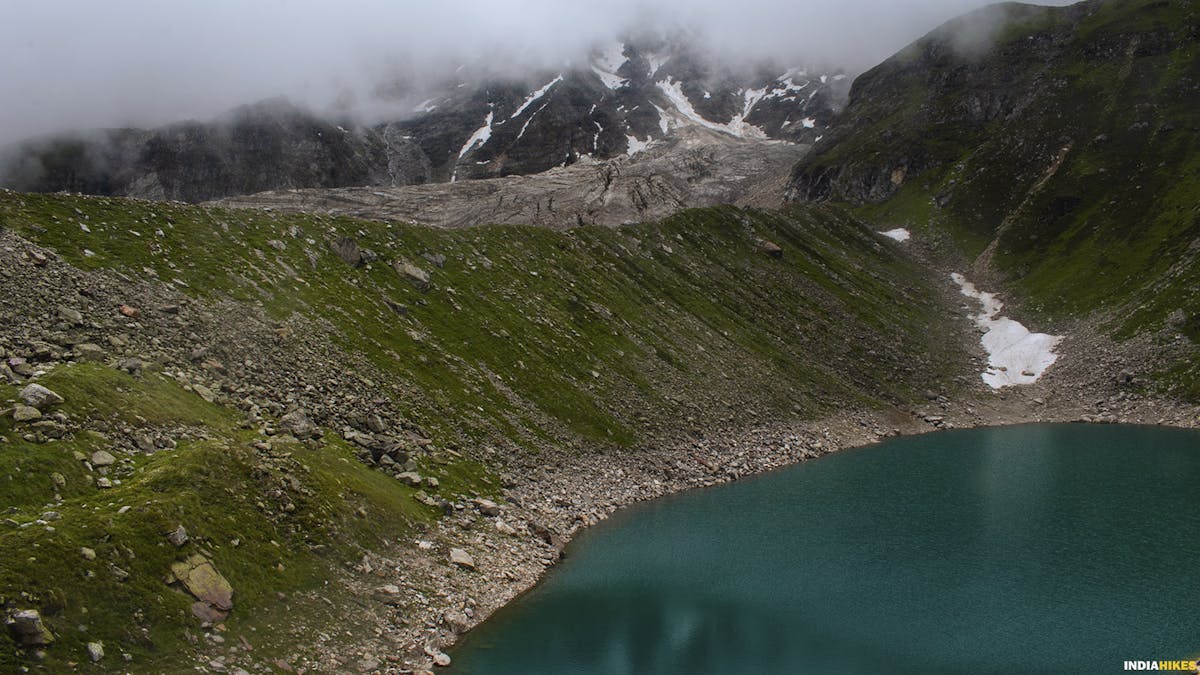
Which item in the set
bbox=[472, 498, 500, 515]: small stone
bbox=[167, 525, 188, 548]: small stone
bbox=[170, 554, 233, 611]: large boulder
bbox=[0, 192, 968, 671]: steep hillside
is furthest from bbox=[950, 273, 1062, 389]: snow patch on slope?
bbox=[167, 525, 188, 548]: small stone

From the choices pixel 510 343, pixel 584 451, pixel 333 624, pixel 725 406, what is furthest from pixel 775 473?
pixel 333 624

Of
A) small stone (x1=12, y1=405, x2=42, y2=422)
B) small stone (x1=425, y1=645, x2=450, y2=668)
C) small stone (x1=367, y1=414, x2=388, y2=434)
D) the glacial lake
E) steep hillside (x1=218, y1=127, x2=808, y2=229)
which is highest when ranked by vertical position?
steep hillside (x1=218, y1=127, x2=808, y2=229)

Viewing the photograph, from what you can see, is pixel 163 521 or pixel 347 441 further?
pixel 347 441

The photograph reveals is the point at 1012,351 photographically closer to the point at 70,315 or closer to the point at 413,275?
the point at 413,275

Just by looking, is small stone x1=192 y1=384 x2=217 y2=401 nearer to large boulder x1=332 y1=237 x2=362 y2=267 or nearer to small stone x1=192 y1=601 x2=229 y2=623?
small stone x1=192 y1=601 x2=229 y2=623

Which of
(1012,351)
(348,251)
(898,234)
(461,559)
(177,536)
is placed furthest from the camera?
(898,234)

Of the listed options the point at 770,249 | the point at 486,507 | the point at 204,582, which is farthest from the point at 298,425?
the point at 770,249

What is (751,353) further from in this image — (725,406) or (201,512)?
(201,512)
